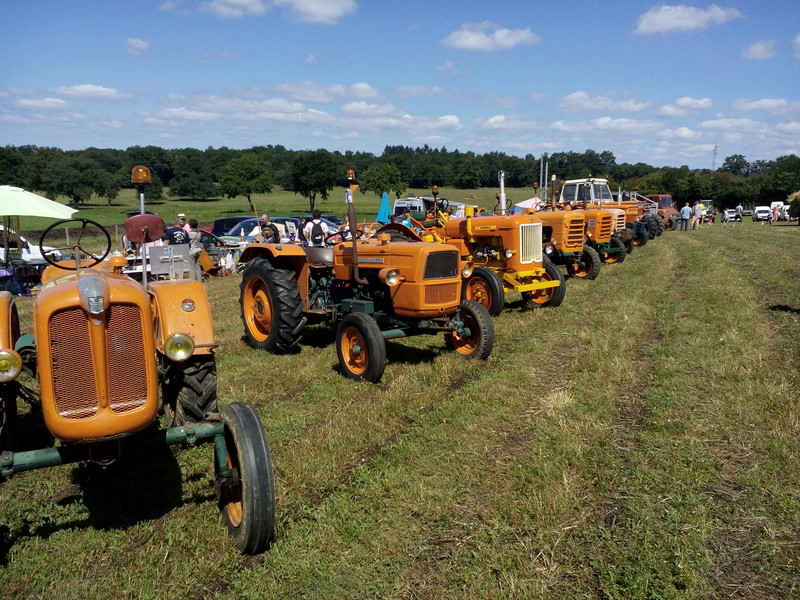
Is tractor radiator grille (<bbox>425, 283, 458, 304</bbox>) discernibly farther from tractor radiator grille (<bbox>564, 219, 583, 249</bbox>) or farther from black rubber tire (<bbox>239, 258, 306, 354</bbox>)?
tractor radiator grille (<bbox>564, 219, 583, 249</bbox>)

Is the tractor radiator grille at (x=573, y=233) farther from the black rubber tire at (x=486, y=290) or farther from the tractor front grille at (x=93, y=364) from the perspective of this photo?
the tractor front grille at (x=93, y=364)

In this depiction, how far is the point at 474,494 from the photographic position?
346 centimetres

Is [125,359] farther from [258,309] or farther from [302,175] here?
[302,175]

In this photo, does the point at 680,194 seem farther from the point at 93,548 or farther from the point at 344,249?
the point at 93,548

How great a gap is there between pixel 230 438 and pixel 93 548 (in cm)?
87

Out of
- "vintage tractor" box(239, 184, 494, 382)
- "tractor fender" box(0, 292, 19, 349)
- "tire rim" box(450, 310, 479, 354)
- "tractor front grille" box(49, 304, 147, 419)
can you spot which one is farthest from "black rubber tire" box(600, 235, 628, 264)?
"tractor front grille" box(49, 304, 147, 419)

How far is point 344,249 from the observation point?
21.0 ft

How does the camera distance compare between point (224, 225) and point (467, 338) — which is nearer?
point (467, 338)

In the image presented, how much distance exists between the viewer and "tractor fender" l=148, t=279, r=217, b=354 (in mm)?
3453

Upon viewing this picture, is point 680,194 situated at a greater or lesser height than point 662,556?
greater

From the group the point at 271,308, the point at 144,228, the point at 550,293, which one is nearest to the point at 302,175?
the point at 550,293

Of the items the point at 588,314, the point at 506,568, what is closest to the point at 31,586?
the point at 506,568

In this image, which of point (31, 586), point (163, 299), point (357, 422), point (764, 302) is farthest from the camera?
point (764, 302)

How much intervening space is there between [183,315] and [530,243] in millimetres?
6062
